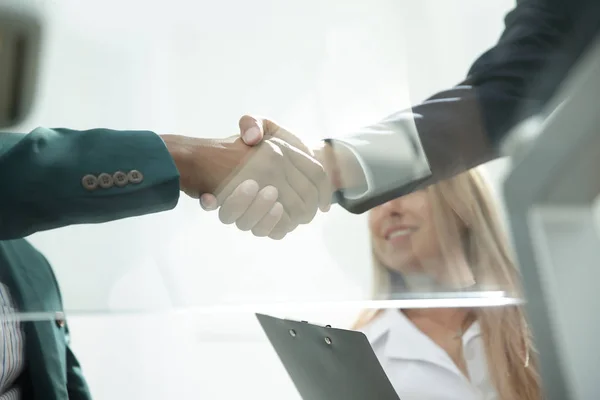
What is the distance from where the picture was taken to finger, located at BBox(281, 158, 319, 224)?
2.47 feet

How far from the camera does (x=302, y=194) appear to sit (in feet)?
2.52

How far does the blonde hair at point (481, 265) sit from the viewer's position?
711 millimetres

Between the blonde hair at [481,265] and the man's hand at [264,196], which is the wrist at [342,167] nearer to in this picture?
the man's hand at [264,196]

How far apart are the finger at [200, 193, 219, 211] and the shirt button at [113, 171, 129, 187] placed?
154mm

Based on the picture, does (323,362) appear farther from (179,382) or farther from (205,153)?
(179,382)

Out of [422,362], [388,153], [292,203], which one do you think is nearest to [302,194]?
[292,203]

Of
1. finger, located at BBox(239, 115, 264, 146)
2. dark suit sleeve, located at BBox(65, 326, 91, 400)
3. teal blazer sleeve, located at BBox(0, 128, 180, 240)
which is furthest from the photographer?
finger, located at BBox(239, 115, 264, 146)

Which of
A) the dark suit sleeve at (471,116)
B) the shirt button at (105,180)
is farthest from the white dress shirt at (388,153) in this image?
the shirt button at (105,180)

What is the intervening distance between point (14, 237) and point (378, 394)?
441mm

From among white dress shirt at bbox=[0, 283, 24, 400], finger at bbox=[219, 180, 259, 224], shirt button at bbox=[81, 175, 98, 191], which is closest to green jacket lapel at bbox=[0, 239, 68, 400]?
white dress shirt at bbox=[0, 283, 24, 400]

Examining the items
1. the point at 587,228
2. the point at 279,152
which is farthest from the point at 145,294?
the point at 587,228

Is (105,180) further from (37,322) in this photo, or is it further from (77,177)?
(37,322)

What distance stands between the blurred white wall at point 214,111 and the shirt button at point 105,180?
16 centimetres

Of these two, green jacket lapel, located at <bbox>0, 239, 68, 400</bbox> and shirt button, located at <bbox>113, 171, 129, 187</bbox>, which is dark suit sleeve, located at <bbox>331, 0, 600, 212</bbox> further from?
green jacket lapel, located at <bbox>0, 239, 68, 400</bbox>
